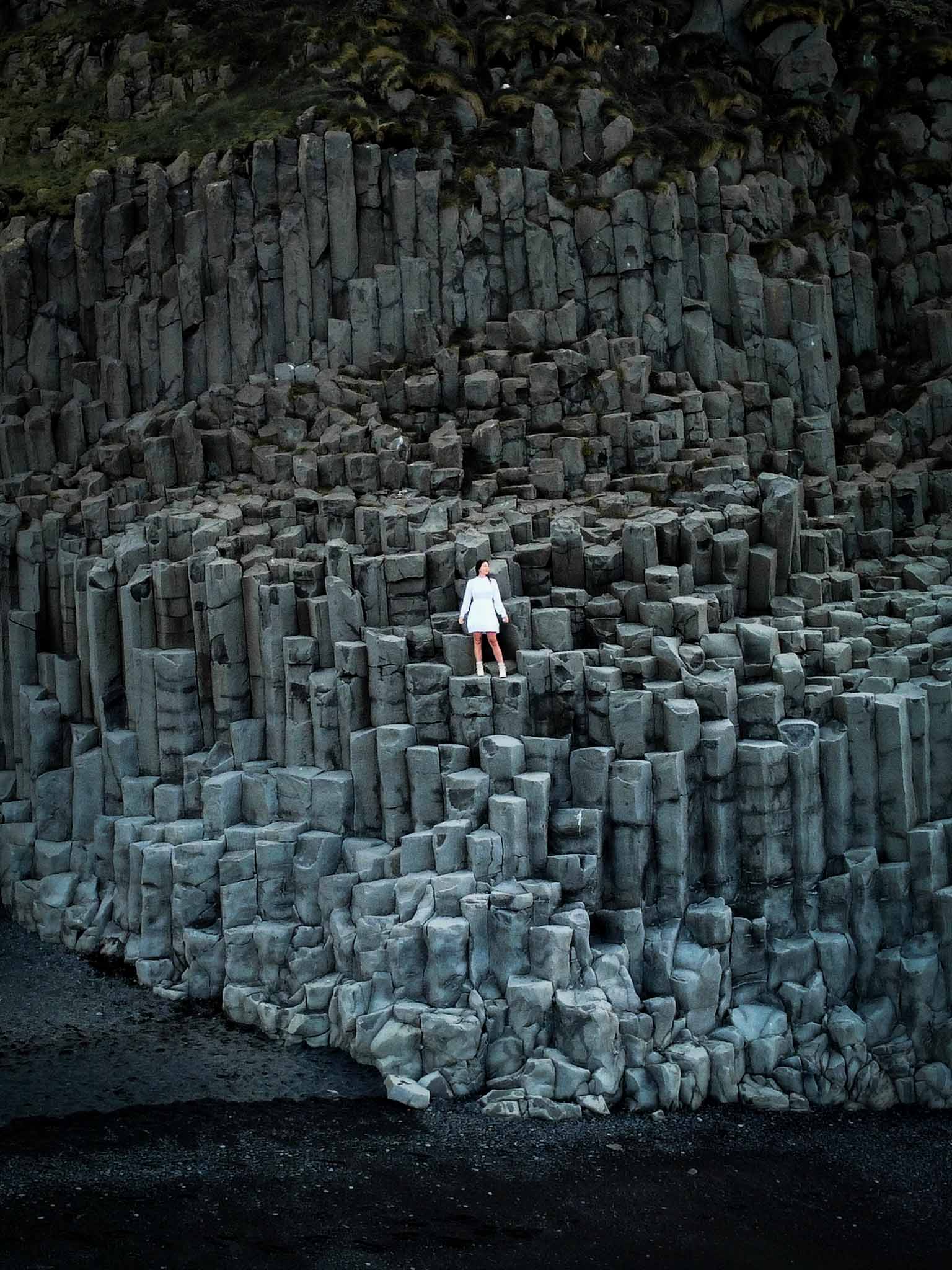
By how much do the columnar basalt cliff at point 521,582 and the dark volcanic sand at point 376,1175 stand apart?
0.68 meters

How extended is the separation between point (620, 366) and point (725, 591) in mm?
5138

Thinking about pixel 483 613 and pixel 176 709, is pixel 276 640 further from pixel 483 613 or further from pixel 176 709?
pixel 483 613

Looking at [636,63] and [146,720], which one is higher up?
[636,63]

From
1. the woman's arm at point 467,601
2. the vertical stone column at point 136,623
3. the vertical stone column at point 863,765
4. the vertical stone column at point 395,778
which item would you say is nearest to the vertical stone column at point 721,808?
the vertical stone column at point 863,765

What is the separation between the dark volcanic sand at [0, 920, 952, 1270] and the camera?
17.2 m

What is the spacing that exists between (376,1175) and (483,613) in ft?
24.1

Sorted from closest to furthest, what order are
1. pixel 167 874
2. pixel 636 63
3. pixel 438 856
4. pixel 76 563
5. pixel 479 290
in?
1. pixel 438 856
2. pixel 167 874
3. pixel 76 563
4. pixel 479 290
5. pixel 636 63

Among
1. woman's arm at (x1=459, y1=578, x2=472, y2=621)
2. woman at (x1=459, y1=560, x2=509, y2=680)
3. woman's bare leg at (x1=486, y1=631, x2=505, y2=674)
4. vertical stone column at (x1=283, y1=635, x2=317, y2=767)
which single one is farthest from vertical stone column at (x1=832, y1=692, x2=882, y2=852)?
vertical stone column at (x1=283, y1=635, x2=317, y2=767)

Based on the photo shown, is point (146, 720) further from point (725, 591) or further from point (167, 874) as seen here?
point (725, 591)

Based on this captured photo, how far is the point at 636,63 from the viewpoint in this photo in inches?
1251

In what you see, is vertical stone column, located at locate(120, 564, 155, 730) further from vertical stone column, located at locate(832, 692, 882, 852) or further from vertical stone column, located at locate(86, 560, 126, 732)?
vertical stone column, located at locate(832, 692, 882, 852)

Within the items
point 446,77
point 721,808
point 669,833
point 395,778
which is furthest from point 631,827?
point 446,77

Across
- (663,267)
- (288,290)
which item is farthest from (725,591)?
(288,290)

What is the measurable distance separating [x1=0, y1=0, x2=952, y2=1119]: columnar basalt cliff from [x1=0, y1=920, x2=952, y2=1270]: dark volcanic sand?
26.9 inches
